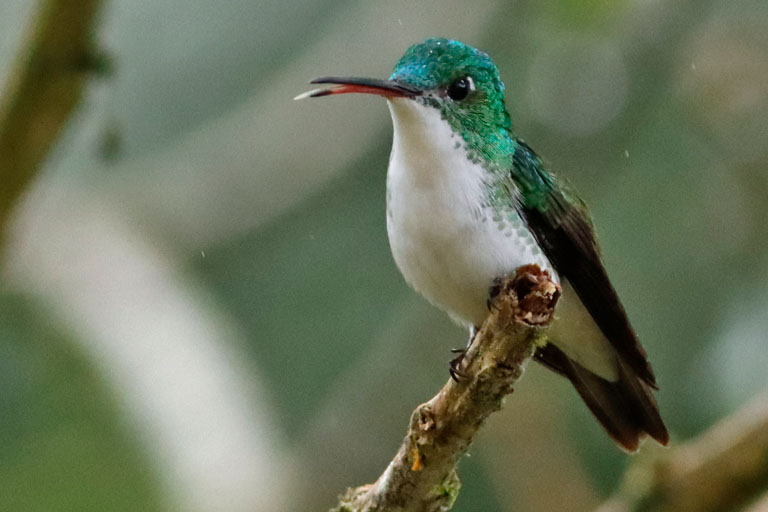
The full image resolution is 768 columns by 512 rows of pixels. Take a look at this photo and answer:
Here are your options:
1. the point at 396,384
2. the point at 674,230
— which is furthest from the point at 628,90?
the point at 396,384

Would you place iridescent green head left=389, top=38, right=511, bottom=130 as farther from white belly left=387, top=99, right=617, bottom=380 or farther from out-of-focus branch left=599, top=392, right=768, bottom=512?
out-of-focus branch left=599, top=392, right=768, bottom=512

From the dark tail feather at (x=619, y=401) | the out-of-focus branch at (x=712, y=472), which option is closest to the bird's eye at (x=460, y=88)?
the dark tail feather at (x=619, y=401)

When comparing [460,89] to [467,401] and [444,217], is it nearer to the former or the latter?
[444,217]

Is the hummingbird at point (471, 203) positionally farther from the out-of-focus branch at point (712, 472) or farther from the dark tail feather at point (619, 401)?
the out-of-focus branch at point (712, 472)

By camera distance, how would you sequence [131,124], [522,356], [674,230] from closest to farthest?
[522,356], [674,230], [131,124]

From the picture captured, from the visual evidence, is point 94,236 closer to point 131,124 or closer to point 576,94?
point 131,124

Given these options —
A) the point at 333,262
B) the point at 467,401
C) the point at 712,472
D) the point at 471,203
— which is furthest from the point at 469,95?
the point at 333,262

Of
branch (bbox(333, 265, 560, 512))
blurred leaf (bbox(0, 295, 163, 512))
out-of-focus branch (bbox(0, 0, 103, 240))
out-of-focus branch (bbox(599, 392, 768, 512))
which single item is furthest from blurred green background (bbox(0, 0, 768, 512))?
branch (bbox(333, 265, 560, 512))

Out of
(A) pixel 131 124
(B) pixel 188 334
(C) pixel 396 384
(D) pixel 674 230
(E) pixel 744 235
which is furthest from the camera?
(A) pixel 131 124
